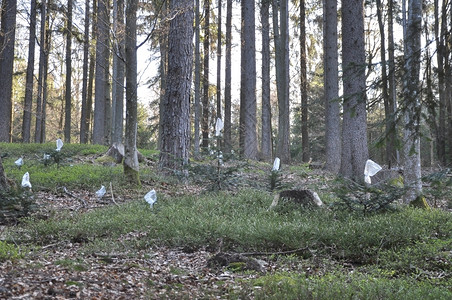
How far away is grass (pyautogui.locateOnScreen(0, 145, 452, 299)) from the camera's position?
12.3 ft

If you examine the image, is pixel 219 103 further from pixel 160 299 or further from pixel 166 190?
pixel 160 299

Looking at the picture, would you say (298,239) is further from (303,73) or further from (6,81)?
(303,73)

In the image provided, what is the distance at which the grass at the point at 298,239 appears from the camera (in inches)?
148

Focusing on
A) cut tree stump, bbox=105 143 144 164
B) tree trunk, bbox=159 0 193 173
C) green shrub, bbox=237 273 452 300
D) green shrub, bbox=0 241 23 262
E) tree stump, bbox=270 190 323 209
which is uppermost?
tree trunk, bbox=159 0 193 173

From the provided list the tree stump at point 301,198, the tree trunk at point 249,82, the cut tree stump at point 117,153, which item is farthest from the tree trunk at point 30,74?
the tree stump at point 301,198

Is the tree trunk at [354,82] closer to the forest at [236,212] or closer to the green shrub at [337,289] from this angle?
the forest at [236,212]

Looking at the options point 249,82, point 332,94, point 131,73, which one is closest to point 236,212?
point 131,73

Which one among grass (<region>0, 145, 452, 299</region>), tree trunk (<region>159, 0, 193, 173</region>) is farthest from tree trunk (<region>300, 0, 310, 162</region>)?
grass (<region>0, 145, 452, 299</region>)

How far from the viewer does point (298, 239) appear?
5523mm

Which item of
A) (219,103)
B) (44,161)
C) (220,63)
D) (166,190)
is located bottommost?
(166,190)

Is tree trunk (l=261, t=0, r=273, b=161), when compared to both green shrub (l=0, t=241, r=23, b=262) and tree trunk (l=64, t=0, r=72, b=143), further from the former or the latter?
green shrub (l=0, t=241, r=23, b=262)

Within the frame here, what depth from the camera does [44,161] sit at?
38.3 ft

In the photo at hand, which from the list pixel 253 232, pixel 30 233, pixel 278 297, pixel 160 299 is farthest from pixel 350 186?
pixel 30 233

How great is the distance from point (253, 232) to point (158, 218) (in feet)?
5.86
